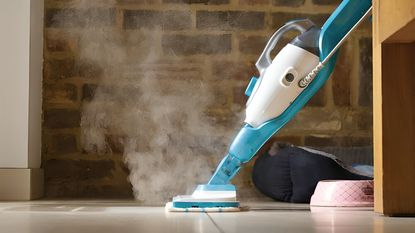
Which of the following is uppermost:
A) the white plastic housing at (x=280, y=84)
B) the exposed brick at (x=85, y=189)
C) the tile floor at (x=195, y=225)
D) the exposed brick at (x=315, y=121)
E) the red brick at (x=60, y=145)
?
the white plastic housing at (x=280, y=84)

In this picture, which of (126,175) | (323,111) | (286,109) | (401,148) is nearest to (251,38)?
(323,111)

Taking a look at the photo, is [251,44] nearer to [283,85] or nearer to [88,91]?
[88,91]

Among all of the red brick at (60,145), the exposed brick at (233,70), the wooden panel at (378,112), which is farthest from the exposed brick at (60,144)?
the wooden panel at (378,112)

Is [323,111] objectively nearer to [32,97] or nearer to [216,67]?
[216,67]

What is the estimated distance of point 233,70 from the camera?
3.06m

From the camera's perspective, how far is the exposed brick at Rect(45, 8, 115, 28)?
9.97 ft

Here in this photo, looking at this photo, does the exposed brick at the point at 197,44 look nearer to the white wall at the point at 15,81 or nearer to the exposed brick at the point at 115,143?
the exposed brick at the point at 115,143

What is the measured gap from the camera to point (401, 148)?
55.4 inches

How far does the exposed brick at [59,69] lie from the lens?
119 inches

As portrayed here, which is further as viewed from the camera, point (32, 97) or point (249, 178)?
point (249, 178)

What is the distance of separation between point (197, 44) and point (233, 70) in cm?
19

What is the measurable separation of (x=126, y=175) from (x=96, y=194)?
0.14 metres

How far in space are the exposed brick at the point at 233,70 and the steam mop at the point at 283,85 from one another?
1138mm

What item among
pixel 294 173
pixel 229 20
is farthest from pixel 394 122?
pixel 229 20
